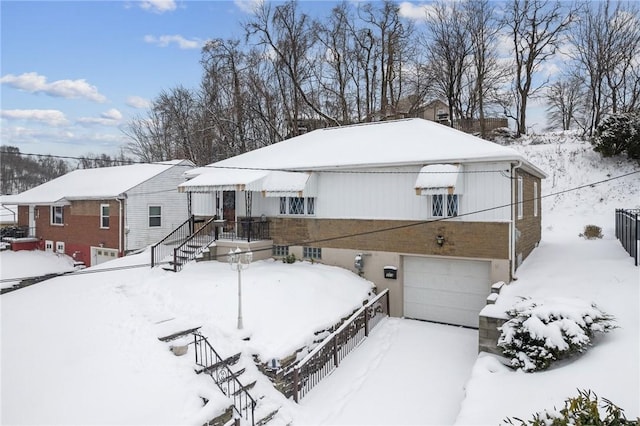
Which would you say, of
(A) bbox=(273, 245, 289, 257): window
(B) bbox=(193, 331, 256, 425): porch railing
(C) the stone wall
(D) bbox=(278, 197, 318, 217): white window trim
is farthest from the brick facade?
(C) the stone wall

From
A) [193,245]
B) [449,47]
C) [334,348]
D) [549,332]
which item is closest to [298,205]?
[193,245]

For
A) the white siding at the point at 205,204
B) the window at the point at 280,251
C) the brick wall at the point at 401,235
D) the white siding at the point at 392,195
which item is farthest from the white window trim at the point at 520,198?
the white siding at the point at 205,204

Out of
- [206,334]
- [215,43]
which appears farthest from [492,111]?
[206,334]

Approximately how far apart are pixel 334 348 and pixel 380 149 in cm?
801

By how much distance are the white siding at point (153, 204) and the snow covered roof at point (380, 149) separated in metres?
5.76

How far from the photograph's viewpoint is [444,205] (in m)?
13.6

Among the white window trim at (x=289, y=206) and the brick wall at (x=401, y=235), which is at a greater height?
the white window trim at (x=289, y=206)

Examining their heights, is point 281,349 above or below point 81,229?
below

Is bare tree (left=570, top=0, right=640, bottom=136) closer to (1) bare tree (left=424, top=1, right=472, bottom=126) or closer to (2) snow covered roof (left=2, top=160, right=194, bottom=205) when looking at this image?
(1) bare tree (left=424, top=1, right=472, bottom=126)

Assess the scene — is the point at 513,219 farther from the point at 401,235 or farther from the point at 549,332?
the point at 549,332

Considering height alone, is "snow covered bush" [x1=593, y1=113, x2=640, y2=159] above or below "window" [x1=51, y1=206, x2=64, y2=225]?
above

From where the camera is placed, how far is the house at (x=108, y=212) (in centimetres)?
2250

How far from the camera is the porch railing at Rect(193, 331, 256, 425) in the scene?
8391mm

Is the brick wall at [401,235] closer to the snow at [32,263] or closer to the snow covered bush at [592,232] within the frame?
the snow covered bush at [592,232]
